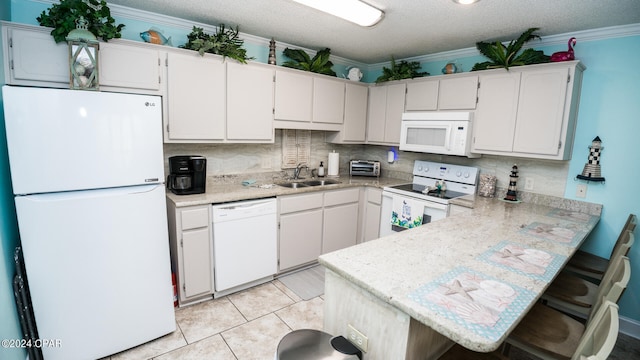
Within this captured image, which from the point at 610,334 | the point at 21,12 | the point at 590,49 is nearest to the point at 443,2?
the point at 590,49

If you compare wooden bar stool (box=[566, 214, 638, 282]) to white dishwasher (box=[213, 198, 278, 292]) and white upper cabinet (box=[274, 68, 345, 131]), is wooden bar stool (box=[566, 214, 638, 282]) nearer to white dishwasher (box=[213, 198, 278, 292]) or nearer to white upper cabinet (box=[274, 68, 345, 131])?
white dishwasher (box=[213, 198, 278, 292])

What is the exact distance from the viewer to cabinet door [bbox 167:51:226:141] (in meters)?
2.47

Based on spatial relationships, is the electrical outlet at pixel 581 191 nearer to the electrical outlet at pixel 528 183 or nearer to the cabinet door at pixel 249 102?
the electrical outlet at pixel 528 183

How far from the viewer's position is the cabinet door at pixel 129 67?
85.3 inches

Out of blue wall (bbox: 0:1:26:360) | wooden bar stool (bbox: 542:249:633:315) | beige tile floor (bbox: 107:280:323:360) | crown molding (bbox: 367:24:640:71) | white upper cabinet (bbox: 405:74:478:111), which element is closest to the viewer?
blue wall (bbox: 0:1:26:360)

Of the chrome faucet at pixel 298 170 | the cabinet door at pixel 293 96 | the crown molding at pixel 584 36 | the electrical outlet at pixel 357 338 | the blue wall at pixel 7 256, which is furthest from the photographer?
the chrome faucet at pixel 298 170

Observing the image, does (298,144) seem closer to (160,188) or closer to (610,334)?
(160,188)

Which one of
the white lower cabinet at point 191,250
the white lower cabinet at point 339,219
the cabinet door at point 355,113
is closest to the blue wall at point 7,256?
the white lower cabinet at point 191,250

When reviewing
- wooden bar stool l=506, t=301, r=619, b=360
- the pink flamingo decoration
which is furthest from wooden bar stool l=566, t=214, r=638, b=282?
the pink flamingo decoration

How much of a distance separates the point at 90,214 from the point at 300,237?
73.7 inches

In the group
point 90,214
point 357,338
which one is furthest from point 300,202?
point 357,338

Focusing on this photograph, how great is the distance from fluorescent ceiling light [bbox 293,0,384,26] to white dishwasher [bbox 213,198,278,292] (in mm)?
1682

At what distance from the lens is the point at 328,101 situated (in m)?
3.53

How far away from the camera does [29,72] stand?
194cm
